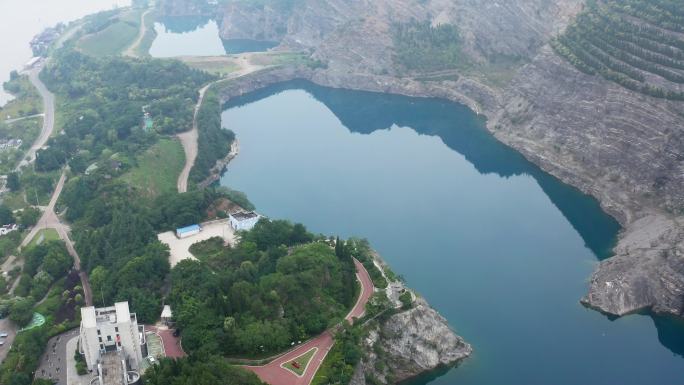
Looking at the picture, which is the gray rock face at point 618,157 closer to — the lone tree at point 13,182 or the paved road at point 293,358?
the paved road at point 293,358

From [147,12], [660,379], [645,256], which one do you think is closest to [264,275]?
[660,379]

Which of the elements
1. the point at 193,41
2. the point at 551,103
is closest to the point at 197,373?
the point at 551,103

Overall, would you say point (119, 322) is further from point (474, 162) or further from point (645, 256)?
point (474, 162)

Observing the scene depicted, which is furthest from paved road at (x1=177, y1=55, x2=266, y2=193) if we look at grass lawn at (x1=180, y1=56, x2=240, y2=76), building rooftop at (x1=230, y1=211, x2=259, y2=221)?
building rooftop at (x1=230, y1=211, x2=259, y2=221)

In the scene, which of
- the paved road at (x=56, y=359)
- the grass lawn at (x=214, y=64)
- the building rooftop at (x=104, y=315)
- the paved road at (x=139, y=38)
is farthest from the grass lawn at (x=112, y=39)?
the building rooftop at (x=104, y=315)

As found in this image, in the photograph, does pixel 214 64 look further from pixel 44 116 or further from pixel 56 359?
pixel 56 359
